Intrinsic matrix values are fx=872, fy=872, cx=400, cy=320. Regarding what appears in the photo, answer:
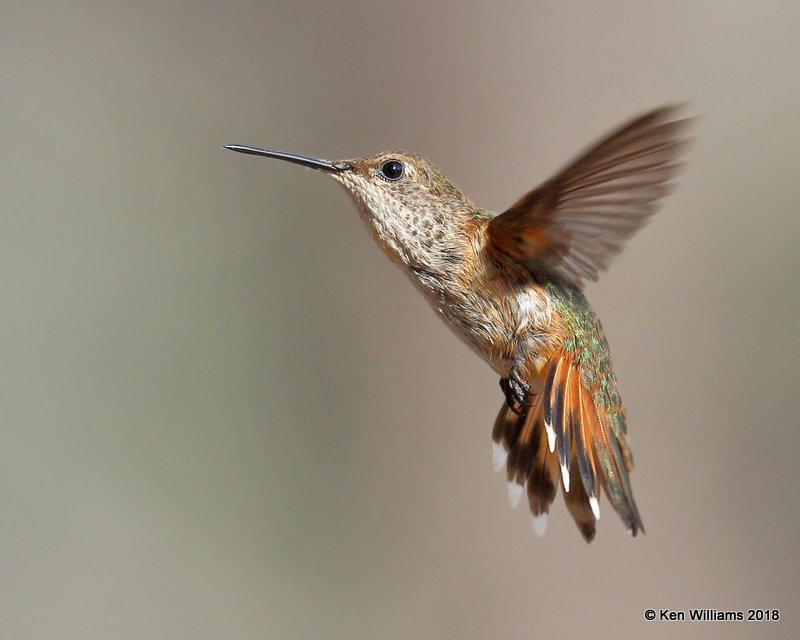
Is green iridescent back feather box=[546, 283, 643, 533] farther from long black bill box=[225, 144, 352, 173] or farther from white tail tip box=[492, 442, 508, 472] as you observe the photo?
long black bill box=[225, 144, 352, 173]

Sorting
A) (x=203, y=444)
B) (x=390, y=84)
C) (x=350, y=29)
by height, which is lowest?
(x=203, y=444)

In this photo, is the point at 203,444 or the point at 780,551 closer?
the point at 780,551

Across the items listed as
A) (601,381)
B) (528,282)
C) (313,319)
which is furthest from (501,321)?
(313,319)

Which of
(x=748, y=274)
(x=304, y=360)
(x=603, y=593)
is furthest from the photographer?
(x=304, y=360)

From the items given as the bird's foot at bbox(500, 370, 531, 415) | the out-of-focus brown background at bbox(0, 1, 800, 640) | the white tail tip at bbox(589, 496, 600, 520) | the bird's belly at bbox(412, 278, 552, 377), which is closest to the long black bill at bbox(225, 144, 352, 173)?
the bird's belly at bbox(412, 278, 552, 377)


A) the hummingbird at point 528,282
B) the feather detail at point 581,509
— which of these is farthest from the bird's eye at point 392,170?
the feather detail at point 581,509

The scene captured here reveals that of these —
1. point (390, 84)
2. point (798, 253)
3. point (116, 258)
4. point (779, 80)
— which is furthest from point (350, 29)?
point (798, 253)

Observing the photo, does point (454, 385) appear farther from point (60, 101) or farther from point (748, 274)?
point (60, 101)
